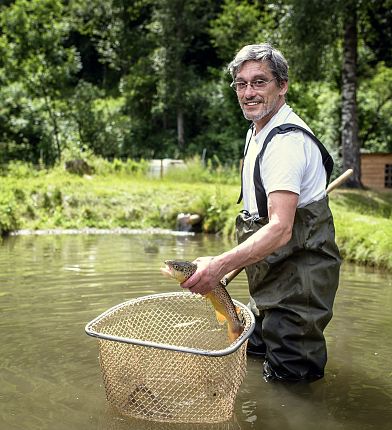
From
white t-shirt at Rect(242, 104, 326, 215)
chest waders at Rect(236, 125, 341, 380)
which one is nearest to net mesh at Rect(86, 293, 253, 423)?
chest waders at Rect(236, 125, 341, 380)

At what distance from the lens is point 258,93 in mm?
3873

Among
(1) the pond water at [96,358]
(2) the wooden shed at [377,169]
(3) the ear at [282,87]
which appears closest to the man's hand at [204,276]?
(1) the pond water at [96,358]

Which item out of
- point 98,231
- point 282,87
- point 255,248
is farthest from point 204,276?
point 98,231

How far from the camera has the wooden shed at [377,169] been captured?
20609 mm

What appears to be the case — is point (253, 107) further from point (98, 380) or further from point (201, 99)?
point (201, 99)

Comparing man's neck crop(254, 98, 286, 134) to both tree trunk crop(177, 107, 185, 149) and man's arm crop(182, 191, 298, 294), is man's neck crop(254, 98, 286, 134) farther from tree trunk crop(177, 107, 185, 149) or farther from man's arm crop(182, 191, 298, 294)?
tree trunk crop(177, 107, 185, 149)

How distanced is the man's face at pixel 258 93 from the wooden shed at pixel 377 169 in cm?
1737

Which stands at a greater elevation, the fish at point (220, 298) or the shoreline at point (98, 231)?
the fish at point (220, 298)

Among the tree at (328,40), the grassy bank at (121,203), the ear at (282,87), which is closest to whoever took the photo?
the ear at (282,87)

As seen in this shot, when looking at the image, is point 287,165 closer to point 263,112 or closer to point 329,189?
point 263,112

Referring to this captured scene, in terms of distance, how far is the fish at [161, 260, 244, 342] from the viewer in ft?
11.3

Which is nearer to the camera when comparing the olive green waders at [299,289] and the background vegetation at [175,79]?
the olive green waders at [299,289]

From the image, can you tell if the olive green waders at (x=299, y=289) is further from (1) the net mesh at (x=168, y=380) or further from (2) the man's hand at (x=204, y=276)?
(2) the man's hand at (x=204, y=276)

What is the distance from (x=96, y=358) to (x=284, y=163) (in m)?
2.14
